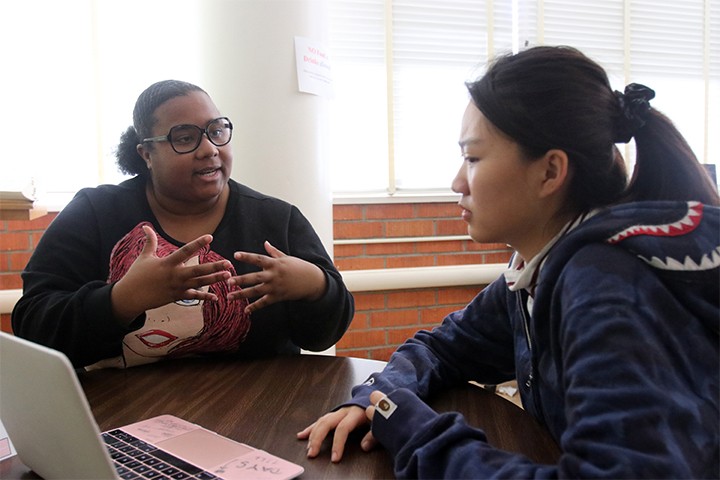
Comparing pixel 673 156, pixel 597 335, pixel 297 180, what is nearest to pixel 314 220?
pixel 297 180

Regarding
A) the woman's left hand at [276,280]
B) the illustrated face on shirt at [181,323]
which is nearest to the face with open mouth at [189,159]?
the illustrated face on shirt at [181,323]

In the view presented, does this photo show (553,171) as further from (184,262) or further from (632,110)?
(184,262)

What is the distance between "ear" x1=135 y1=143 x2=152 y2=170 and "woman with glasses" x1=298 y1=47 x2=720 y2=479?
831 millimetres

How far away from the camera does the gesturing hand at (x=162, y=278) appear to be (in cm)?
104

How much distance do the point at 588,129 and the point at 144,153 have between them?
110cm

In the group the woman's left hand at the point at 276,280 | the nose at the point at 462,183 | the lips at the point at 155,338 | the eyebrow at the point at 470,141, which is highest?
the eyebrow at the point at 470,141

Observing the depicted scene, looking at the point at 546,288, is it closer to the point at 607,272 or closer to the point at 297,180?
the point at 607,272

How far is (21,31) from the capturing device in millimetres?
2262

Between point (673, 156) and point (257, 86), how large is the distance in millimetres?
1448

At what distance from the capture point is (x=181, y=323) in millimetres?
1268

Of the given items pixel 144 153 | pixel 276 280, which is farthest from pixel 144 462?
pixel 144 153

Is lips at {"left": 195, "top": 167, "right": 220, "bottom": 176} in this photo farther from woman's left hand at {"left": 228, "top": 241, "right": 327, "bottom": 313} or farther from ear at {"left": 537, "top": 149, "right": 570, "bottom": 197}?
ear at {"left": 537, "top": 149, "right": 570, "bottom": 197}

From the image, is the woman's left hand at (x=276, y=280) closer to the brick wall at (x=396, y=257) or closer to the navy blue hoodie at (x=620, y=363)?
the navy blue hoodie at (x=620, y=363)

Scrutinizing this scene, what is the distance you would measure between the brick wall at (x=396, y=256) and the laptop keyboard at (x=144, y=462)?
1895 millimetres
